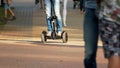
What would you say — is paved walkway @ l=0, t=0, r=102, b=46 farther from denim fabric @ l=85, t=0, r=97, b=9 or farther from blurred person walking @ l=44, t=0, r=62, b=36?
denim fabric @ l=85, t=0, r=97, b=9

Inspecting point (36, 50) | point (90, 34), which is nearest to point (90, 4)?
point (90, 34)

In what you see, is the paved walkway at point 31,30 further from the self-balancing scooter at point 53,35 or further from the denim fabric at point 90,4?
the denim fabric at point 90,4

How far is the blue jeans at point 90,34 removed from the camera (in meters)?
5.19

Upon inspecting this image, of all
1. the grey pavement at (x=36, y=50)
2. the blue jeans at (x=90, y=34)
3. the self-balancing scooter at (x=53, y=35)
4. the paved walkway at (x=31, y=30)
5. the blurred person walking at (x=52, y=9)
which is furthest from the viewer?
the paved walkway at (x=31, y=30)

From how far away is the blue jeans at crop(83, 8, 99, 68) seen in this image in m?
5.19

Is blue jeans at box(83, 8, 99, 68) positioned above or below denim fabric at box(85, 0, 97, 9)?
below

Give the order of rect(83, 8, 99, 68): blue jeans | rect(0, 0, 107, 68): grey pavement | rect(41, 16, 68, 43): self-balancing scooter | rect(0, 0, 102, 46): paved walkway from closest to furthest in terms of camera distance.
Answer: rect(83, 8, 99, 68): blue jeans < rect(0, 0, 107, 68): grey pavement < rect(41, 16, 68, 43): self-balancing scooter < rect(0, 0, 102, 46): paved walkway

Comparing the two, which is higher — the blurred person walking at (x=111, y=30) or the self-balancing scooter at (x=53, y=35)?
the blurred person walking at (x=111, y=30)

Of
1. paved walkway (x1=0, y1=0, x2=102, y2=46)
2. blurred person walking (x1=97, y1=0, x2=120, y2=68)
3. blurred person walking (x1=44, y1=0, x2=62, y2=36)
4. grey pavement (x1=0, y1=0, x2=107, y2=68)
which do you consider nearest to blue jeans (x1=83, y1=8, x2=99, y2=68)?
blurred person walking (x1=97, y1=0, x2=120, y2=68)

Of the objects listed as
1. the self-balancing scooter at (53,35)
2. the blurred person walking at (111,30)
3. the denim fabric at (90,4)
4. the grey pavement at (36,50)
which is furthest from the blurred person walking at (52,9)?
the blurred person walking at (111,30)

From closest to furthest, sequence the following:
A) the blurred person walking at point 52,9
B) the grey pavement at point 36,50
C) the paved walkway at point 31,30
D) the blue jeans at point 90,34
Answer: the blue jeans at point 90,34, the grey pavement at point 36,50, the blurred person walking at point 52,9, the paved walkway at point 31,30

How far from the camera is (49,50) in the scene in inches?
422

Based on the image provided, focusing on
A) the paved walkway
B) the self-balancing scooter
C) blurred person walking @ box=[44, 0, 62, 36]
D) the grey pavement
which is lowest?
the paved walkway

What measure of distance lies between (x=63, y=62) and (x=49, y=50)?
1.59m
